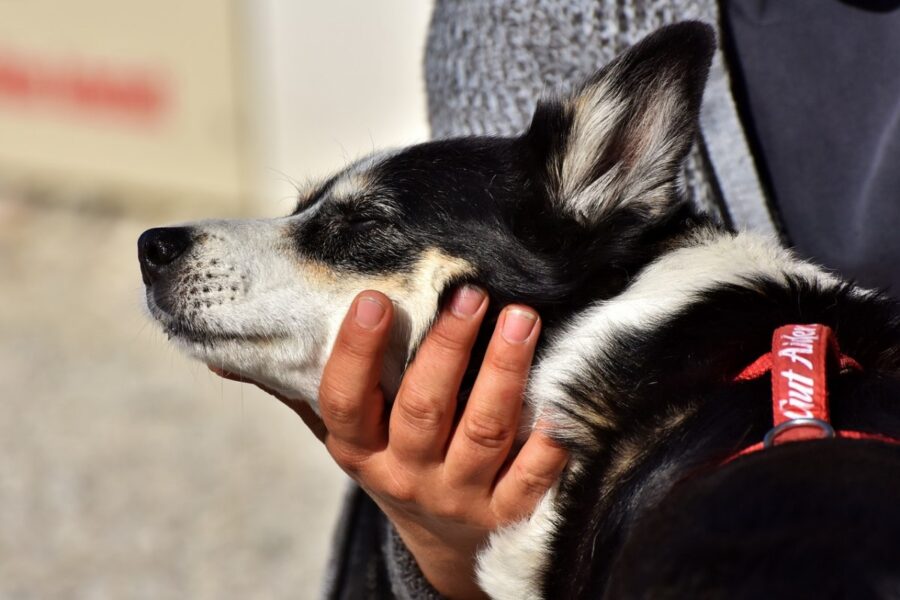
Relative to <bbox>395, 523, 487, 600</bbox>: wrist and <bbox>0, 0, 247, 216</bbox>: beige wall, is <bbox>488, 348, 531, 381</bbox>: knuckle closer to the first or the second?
<bbox>395, 523, 487, 600</bbox>: wrist

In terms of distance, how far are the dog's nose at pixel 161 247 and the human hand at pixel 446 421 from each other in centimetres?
37

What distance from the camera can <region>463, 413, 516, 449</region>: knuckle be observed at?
5.60 feet

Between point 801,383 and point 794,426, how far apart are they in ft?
0.25

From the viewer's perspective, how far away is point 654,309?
1686 millimetres

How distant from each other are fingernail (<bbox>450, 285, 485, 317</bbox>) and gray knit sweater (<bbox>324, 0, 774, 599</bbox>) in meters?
0.41

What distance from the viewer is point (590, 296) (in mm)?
1797

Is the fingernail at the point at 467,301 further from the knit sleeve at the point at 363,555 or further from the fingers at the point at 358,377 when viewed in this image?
the knit sleeve at the point at 363,555

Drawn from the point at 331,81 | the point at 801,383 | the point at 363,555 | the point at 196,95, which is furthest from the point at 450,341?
the point at 196,95

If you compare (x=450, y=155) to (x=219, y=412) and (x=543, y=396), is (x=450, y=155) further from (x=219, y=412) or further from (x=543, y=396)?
(x=219, y=412)

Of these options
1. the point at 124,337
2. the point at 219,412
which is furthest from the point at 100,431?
the point at 124,337

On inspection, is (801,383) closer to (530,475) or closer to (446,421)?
(530,475)

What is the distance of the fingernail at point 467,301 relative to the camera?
5.74ft

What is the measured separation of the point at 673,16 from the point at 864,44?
0.33 m

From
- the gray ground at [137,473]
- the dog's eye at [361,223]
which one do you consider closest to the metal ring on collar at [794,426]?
the dog's eye at [361,223]
